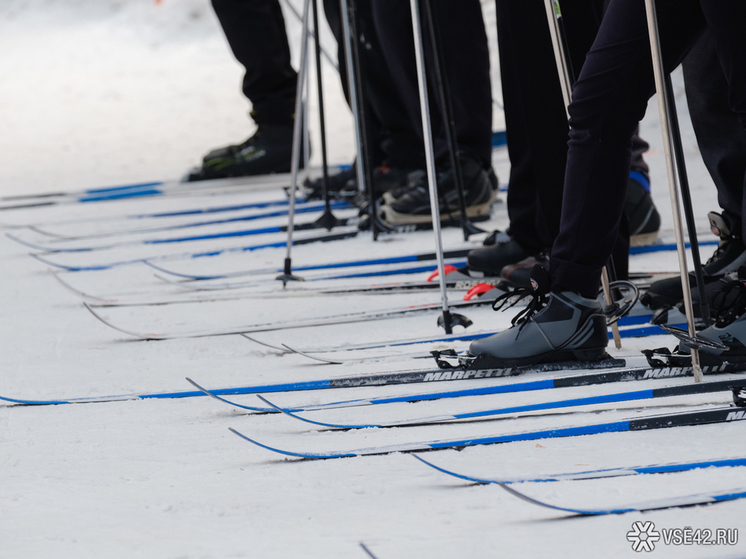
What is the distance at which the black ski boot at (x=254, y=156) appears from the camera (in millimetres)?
5000

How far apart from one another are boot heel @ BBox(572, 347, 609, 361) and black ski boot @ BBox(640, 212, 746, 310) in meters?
0.38

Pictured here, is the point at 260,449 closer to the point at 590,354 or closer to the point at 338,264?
the point at 590,354

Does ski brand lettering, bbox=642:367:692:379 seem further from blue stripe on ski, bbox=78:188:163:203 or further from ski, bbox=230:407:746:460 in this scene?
blue stripe on ski, bbox=78:188:163:203

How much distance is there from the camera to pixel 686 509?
103 centimetres

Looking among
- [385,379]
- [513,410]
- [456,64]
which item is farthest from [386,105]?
[513,410]

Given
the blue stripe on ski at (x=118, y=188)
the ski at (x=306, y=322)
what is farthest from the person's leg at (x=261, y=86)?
the ski at (x=306, y=322)

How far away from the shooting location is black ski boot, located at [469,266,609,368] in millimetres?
1575

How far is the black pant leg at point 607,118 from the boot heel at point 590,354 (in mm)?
127

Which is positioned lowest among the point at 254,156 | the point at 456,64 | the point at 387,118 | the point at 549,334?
the point at 549,334

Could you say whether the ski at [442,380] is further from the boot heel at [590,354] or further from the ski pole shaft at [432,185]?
the ski pole shaft at [432,185]

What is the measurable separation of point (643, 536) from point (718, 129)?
124 cm

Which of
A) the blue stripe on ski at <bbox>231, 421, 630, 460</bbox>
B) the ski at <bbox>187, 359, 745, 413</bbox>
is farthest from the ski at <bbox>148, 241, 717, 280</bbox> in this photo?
the blue stripe on ski at <bbox>231, 421, 630, 460</bbox>

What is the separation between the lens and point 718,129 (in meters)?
1.93

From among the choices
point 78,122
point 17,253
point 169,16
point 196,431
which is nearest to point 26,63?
point 169,16
